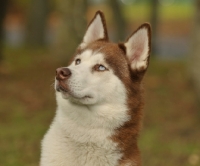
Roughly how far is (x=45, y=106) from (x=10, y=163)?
5006mm

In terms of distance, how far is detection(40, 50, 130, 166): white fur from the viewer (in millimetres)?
5973

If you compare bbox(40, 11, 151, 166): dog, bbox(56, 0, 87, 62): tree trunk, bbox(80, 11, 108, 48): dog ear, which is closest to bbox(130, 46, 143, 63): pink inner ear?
bbox(40, 11, 151, 166): dog

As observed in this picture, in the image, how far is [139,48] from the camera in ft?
21.1

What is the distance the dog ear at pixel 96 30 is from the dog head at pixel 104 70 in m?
0.01

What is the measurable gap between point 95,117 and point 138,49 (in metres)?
0.97

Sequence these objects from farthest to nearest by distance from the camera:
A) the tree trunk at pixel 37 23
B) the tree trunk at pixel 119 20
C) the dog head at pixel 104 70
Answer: the tree trunk at pixel 37 23, the tree trunk at pixel 119 20, the dog head at pixel 104 70

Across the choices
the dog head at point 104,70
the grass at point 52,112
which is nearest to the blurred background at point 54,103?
the grass at point 52,112

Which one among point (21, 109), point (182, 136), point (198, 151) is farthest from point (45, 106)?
point (198, 151)

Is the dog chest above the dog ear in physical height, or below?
below

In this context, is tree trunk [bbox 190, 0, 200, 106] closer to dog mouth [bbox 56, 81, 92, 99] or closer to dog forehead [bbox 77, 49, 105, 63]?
dog forehead [bbox 77, 49, 105, 63]

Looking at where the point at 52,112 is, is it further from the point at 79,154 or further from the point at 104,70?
the point at 79,154

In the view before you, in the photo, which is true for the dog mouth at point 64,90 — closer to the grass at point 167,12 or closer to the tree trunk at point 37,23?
the tree trunk at point 37,23

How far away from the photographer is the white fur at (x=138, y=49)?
634cm

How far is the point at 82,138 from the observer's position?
6.03 meters
